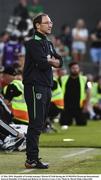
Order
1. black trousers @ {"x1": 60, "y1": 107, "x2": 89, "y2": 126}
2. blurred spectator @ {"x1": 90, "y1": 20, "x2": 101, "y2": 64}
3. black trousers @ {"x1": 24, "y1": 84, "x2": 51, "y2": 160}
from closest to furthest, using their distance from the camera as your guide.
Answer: black trousers @ {"x1": 24, "y1": 84, "x2": 51, "y2": 160} → black trousers @ {"x1": 60, "y1": 107, "x2": 89, "y2": 126} → blurred spectator @ {"x1": 90, "y1": 20, "x2": 101, "y2": 64}

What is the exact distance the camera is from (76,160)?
11.8 m

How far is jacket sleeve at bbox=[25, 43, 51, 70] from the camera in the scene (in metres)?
10.6

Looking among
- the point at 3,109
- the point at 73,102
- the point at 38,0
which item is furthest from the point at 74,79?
the point at 38,0

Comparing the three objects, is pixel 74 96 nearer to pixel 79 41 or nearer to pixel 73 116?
pixel 73 116

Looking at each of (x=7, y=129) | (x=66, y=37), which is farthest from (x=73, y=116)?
(x=7, y=129)

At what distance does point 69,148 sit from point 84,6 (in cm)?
1820

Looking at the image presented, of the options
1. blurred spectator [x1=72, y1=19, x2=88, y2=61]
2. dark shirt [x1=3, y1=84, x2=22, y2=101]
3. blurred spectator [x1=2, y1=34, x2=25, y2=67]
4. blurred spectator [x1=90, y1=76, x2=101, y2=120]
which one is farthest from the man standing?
blurred spectator [x1=72, y1=19, x2=88, y2=61]

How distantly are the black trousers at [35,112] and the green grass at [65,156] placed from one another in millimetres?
322

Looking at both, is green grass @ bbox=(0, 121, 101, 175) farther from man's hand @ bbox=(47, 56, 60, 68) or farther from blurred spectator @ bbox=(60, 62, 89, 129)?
blurred spectator @ bbox=(60, 62, 89, 129)

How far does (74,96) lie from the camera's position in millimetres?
20625

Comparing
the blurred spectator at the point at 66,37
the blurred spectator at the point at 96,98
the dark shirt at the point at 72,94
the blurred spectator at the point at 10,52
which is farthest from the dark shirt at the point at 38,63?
the blurred spectator at the point at 66,37

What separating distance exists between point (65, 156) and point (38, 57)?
2452mm

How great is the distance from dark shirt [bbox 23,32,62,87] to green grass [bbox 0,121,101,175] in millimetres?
1247

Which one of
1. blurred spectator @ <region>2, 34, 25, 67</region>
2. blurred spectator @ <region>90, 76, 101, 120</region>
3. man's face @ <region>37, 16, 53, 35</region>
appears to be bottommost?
blurred spectator @ <region>90, 76, 101, 120</region>
